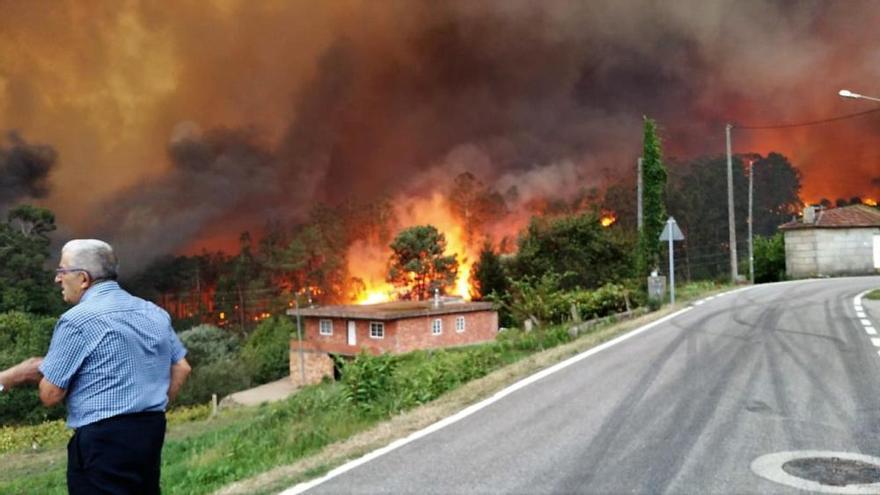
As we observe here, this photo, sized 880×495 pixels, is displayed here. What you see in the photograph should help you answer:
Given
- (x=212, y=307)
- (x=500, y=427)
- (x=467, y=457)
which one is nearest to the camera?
(x=467, y=457)

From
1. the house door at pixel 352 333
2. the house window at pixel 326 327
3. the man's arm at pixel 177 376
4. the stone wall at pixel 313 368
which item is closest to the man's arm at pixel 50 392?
the man's arm at pixel 177 376

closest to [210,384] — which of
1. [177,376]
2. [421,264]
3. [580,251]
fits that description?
[580,251]

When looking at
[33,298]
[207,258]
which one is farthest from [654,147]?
[207,258]

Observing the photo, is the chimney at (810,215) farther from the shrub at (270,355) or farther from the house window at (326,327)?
the shrub at (270,355)

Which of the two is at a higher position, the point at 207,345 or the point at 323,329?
the point at 323,329

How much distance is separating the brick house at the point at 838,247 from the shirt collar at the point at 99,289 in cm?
4597

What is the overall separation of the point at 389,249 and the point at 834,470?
9271cm

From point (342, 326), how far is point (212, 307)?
2357 inches

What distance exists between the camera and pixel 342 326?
1817 inches

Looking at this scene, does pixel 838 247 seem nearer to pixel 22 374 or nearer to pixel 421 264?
pixel 421 264

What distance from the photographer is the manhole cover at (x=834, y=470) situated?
557 cm

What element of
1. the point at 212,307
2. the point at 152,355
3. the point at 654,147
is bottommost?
the point at 212,307

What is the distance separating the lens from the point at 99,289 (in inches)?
153

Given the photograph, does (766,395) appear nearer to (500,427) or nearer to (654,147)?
(500,427)
